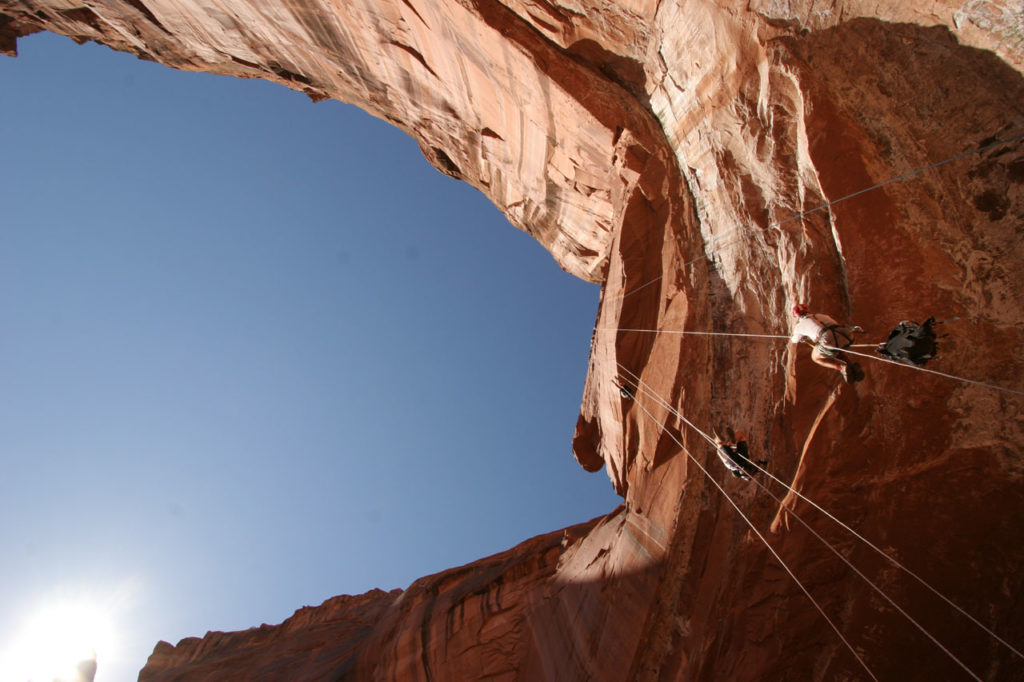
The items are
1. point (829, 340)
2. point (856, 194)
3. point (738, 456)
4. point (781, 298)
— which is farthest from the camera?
Result: point (781, 298)

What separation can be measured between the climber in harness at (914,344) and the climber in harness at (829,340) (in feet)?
1.92

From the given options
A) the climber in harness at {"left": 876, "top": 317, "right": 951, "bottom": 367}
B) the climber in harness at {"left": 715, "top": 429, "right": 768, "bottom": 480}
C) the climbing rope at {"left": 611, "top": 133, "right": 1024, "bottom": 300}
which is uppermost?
the climbing rope at {"left": 611, "top": 133, "right": 1024, "bottom": 300}

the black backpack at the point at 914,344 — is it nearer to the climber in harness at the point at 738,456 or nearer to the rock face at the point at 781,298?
the rock face at the point at 781,298

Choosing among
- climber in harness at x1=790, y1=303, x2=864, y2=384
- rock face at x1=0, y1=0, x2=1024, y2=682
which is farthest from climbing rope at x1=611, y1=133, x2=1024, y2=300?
climber in harness at x1=790, y1=303, x2=864, y2=384

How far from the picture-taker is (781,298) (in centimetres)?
729

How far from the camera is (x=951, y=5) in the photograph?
510cm

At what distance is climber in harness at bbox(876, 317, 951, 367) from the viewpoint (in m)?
4.85

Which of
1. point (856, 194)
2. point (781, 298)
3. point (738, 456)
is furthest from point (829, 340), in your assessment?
point (738, 456)

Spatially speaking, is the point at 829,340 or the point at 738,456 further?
the point at 738,456

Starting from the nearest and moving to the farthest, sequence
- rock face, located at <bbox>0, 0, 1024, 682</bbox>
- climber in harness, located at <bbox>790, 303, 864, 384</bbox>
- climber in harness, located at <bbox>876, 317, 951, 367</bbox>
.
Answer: climber in harness, located at <bbox>876, 317, 951, 367</bbox> → climber in harness, located at <bbox>790, 303, 864, 384</bbox> → rock face, located at <bbox>0, 0, 1024, 682</bbox>

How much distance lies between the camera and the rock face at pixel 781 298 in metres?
5.90

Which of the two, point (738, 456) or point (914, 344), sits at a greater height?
point (914, 344)

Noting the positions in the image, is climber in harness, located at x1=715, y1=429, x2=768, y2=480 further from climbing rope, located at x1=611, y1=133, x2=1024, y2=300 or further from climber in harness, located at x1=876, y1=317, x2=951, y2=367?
climbing rope, located at x1=611, y1=133, x2=1024, y2=300

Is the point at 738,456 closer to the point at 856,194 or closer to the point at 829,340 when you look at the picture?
the point at 829,340
